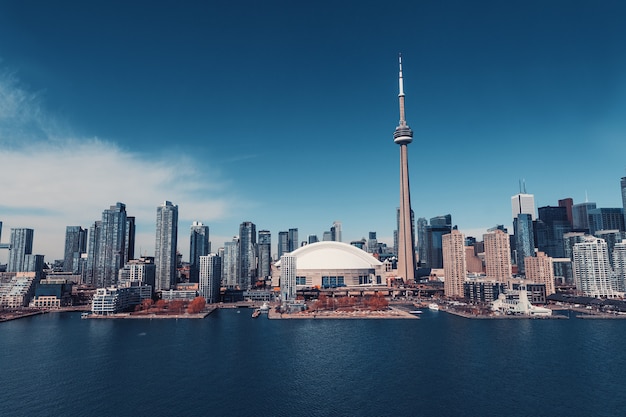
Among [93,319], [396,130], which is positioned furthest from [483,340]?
[396,130]

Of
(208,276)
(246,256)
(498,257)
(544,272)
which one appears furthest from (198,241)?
(544,272)

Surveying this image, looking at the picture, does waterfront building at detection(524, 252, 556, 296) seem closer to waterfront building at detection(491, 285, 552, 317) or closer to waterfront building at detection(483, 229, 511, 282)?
waterfront building at detection(483, 229, 511, 282)

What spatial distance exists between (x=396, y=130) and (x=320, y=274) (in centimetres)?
4940

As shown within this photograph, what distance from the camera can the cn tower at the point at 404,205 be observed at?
118m

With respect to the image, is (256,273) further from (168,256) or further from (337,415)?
(337,415)

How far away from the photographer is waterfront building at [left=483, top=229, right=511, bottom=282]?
4156 inches

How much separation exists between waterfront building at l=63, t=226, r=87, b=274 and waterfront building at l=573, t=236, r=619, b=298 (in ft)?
551

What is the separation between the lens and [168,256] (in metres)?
125

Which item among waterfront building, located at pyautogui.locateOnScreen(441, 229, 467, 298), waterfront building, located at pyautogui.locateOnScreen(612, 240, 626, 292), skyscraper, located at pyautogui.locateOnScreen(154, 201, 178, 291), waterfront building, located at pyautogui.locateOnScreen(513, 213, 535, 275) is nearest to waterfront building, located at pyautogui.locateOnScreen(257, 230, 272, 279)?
skyscraper, located at pyautogui.locateOnScreen(154, 201, 178, 291)

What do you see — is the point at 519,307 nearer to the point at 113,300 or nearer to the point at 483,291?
the point at 483,291

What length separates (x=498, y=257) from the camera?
10744cm

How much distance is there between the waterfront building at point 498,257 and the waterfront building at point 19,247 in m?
147

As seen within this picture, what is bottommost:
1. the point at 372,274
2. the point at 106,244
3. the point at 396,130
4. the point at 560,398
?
the point at 560,398

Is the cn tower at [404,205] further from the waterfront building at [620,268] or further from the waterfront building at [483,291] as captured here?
the waterfront building at [620,268]
